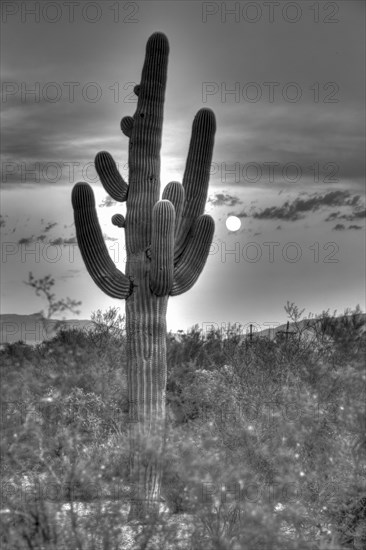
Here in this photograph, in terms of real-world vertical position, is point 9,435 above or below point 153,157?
below

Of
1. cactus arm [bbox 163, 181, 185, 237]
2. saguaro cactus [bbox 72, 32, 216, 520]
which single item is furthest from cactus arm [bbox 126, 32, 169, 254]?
cactus arm [bbox 163, 181, 185, 237]

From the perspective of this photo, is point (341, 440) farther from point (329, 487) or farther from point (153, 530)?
point (153, 530)

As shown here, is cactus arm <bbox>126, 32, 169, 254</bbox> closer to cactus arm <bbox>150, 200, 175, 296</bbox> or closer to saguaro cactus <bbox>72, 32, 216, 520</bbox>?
saguaro cactus <bbox>72, 32, 216, 520</bbox>

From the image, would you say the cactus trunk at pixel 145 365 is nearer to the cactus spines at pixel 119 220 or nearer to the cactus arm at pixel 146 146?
the cactus arm at pixel 146 146

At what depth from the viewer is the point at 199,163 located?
10.9m

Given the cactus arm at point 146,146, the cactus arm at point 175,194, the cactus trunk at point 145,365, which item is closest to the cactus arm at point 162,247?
the cactus trunk at point 145,365

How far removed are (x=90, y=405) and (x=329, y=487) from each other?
5.71 m

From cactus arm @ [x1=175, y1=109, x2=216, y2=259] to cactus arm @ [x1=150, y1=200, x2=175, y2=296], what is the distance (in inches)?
47.0

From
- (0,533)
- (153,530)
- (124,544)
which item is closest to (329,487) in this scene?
(124,544)

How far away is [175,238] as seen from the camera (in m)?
10.5

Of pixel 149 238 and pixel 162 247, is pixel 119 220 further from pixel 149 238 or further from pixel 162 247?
pixel 162 247

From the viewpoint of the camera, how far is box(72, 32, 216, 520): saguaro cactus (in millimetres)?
9625

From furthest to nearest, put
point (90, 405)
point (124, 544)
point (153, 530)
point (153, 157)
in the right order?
point (90, 405)
point (153, 157)
point (124, 544)
point (153, 530)

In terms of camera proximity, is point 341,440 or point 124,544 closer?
point 124,544
